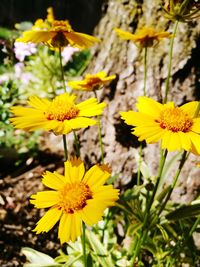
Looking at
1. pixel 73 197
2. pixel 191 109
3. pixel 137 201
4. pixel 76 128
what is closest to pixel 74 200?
pixel 73 197

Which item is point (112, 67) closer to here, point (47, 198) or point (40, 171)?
point (40, 171)

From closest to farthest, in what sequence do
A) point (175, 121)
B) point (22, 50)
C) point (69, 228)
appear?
1. point (69, 228)
2. point (175, 121)
3. point (22, 50)

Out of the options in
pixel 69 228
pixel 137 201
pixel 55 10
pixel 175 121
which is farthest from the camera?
pixel 55 10

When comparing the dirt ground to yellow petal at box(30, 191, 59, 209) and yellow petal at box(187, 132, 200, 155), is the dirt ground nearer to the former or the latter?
yellow petal at box(30, 191, 59, 209)

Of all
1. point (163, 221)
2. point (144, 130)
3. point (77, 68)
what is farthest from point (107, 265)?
point (77, 68)

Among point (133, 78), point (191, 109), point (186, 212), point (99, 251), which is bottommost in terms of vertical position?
point (99, 251)

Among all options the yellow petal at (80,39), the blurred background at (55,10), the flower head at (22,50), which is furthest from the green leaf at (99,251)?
the blurred background at (55,10)

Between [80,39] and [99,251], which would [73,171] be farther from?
[99,251]

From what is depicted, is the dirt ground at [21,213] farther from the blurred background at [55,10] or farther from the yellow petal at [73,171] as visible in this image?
the blurred background at [55,10]
